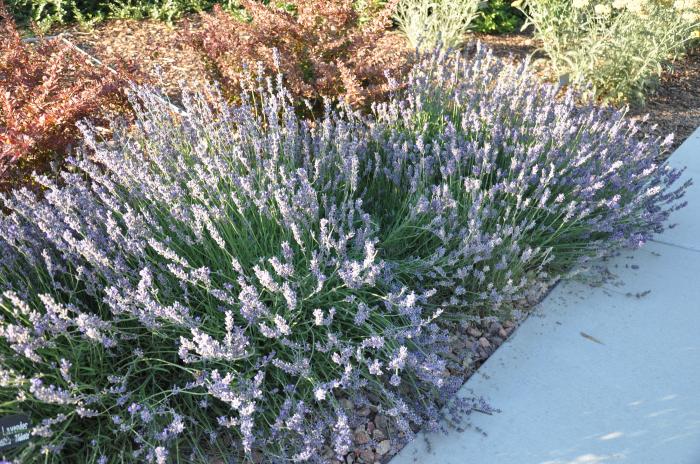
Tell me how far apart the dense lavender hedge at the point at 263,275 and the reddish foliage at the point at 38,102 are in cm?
26

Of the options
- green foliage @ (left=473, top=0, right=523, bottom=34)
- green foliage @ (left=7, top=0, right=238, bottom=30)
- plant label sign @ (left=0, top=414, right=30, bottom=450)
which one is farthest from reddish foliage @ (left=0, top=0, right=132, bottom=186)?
green foliage @ (left=473, top=0, right=523, bottom=34)

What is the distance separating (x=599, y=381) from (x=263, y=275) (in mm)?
1544

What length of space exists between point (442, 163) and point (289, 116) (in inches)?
33.1

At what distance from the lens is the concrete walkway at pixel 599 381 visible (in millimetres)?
2270

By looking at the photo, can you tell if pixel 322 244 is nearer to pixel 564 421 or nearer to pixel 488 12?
pixel 564 421

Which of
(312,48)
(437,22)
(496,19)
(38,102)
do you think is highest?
(38,102)

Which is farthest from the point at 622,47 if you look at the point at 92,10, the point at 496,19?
the point at 92,10

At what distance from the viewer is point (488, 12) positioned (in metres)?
6.56

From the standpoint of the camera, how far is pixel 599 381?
8.46ft

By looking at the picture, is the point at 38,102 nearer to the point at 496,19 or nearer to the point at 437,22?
the point at 437,22

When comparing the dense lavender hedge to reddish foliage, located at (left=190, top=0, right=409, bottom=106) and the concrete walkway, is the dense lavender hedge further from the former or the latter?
reddish foliage, located at (left=190, top=0, right=409, bottom=106)

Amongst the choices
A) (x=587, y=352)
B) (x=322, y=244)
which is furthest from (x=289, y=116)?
(x=587, y=352)

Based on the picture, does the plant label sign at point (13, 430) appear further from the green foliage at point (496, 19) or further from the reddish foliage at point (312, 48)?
the green foliage at point (496, 19)

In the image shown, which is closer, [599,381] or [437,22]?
[599,381]
